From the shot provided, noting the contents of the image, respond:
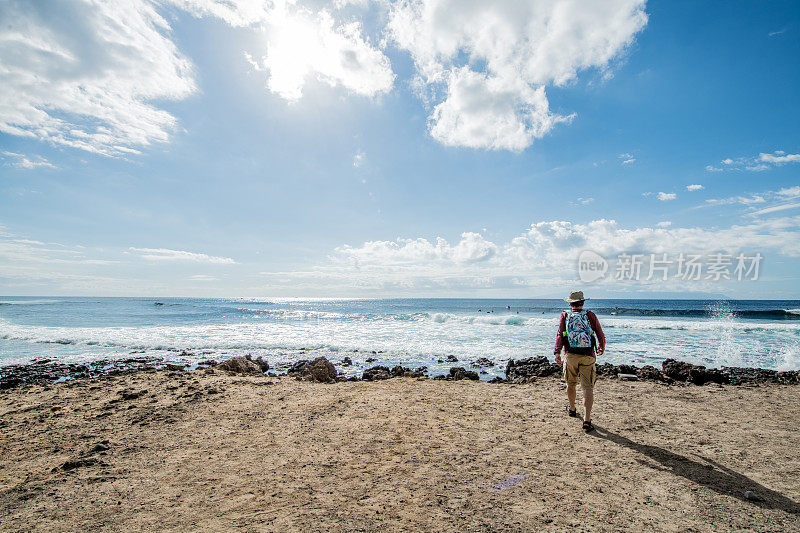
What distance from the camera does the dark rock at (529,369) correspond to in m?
9.92

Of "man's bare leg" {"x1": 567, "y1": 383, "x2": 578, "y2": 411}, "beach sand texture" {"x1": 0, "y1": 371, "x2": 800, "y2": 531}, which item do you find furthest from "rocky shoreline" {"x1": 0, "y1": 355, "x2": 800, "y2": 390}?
"man's bare leg" {"x1": 567, "y1": 383, "x2": 578, "y2": 411}

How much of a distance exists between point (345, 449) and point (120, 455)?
3174 millimetres

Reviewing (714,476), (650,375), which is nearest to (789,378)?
(650,375)

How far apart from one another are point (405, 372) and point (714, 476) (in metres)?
7.63

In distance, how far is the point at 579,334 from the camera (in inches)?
221

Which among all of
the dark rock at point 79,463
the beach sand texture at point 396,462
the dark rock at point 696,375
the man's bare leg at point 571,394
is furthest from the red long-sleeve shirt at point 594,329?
the dark rock at point 79,463

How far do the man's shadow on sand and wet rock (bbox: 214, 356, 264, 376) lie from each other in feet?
31.8

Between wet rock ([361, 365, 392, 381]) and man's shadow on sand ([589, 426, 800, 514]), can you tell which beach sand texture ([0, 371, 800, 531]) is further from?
wet rock ([361, 365, 392, 381])

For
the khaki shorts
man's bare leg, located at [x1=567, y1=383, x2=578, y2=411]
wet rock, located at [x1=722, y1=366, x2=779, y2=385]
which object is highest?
the khaki shorts

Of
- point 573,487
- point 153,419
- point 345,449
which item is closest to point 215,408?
point 153,419

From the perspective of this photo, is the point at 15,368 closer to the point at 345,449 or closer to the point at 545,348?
the point at 345,449

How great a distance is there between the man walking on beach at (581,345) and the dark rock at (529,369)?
377cm

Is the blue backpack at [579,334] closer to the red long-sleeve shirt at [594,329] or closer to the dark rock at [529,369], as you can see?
the red long-sleeve shirt at [594,329]

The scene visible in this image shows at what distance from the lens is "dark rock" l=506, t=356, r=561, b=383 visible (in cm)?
992
